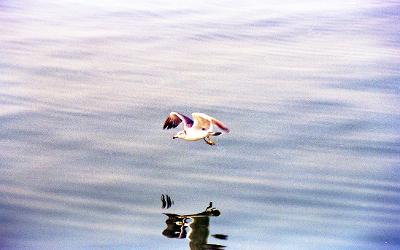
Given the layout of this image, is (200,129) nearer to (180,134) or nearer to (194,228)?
(180,134)

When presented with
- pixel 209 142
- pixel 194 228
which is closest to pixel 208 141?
pixel 209 142

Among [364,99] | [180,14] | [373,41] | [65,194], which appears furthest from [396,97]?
[65,194]

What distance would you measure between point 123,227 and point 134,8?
0.59 m

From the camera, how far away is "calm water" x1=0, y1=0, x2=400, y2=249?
1.23 metres

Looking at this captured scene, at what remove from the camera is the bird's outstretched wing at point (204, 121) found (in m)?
1.38

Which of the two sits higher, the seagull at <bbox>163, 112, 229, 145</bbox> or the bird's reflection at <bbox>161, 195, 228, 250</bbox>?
the seagull at <bbox>163, 112, 229, 145</bbox>

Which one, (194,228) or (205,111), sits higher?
(205,111)

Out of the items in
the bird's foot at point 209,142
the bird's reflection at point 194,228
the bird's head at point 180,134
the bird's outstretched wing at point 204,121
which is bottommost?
the bird's reflection at point 194,228

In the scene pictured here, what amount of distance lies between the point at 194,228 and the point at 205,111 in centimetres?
26

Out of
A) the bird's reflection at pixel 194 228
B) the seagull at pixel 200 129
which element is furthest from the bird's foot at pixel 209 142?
the bird's reflection at pixel 194 228

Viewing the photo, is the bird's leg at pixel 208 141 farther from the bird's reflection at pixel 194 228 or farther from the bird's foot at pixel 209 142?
the bird's reflection at pixel 194 228

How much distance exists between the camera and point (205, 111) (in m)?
1.42

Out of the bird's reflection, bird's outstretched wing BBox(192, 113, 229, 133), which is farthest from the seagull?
the bird's reflection

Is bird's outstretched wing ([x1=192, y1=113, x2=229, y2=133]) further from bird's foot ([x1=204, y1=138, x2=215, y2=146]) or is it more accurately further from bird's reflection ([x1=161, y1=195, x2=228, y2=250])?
bird's reflection ([x1=161, y1=195, x2=228, y2=250])
